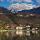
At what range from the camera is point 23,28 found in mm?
1796

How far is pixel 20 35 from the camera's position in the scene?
69.2 inches

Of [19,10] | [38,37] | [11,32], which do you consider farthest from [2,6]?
[38,37]

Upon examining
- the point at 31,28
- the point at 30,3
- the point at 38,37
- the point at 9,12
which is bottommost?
the point at 38,37

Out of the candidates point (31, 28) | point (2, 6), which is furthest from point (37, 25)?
point (2, 6)

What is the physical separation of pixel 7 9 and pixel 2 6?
8cm

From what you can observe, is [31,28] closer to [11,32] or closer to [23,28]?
[23,28]

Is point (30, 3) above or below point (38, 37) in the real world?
above

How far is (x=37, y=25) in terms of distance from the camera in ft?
5.97

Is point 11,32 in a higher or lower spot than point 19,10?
lower

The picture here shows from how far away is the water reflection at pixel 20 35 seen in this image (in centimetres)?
175

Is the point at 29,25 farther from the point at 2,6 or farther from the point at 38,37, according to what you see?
the point at 2,6

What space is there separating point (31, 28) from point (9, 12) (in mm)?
376

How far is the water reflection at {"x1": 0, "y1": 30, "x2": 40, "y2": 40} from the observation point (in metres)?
1.75

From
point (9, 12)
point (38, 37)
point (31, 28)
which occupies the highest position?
point (9, 12)
